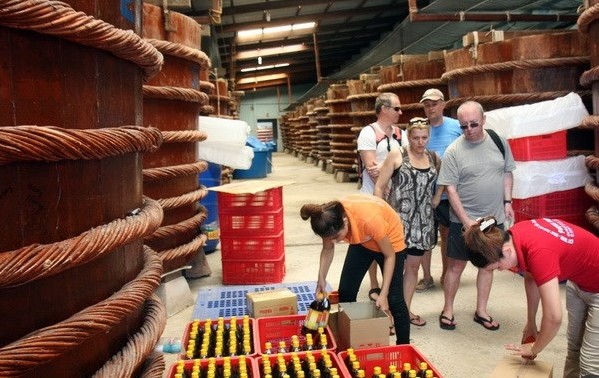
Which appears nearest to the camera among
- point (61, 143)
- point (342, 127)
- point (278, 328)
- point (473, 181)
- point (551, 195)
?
point (61, 143)

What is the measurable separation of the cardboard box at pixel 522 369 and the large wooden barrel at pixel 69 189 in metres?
1.83

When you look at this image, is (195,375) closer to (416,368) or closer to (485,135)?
(416,368)

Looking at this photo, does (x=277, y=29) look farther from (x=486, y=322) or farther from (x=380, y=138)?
(x=486, y=322)

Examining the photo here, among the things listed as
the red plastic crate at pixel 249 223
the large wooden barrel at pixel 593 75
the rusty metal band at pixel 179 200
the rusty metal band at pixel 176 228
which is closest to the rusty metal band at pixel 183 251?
the rusty metal band at pixel 176 228

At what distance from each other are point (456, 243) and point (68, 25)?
10.6ft

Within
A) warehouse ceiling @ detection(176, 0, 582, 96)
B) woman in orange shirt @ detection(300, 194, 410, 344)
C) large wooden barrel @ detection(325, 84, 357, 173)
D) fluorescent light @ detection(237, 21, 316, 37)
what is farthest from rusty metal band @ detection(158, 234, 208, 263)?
fluorescent light @ detection(237, 21, 316, 37)

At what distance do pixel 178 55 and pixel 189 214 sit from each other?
1464 mm

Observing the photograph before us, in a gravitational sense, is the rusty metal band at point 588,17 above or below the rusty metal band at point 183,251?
above

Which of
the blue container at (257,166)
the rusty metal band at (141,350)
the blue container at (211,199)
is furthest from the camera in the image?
the blue container at (257,166)

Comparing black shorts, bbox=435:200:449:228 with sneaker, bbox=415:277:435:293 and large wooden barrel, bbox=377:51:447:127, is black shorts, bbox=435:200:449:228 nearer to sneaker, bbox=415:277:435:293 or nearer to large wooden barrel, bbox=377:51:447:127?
sneaker, bbox=415:277:435:293

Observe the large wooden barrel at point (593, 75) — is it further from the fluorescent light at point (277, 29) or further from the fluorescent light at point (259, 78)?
the fluorescent light at point (259, 78)

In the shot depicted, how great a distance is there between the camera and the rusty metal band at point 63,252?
1.26 meters

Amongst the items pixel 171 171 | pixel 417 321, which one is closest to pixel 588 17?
pixel 417 321

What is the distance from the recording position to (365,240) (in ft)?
10.9
